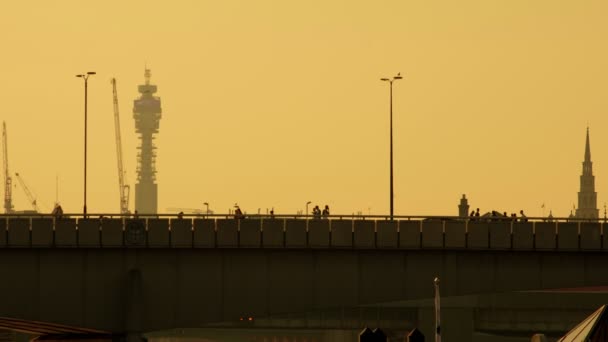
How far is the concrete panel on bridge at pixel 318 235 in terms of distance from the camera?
109 meters

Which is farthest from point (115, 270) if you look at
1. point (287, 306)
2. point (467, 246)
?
point (467, 246)

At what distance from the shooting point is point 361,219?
4434 inches

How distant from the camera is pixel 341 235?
109375 millimetres

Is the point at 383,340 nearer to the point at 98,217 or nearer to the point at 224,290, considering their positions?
the point at 224,290

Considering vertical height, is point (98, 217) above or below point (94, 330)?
above

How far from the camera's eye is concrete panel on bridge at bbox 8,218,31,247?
10781cm

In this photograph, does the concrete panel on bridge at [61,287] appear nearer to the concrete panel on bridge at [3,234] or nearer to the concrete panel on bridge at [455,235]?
the concrete panel on bridge at [3,234]

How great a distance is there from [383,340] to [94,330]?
2284 cm

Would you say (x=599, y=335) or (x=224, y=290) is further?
(x=224, y=290)

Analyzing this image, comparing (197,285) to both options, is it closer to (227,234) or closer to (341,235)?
(227,234)

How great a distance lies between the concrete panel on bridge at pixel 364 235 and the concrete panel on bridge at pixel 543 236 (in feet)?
31.5

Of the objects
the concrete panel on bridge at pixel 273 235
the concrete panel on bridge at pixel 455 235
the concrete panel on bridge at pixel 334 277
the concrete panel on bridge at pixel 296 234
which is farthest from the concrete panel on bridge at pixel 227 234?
the concrete panel on bridge at pixel 455 235

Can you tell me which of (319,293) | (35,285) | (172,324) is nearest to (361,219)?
(319,293)

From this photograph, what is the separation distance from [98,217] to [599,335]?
3427 cm
